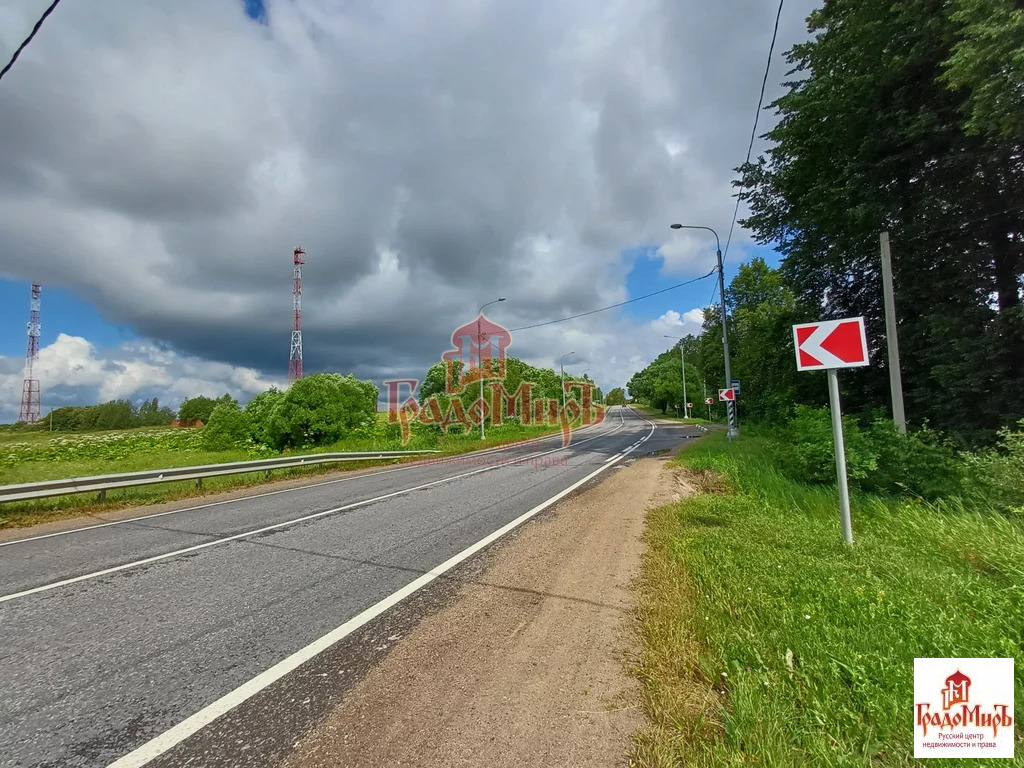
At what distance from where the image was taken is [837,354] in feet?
17.0

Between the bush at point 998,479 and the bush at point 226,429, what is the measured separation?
123 feet

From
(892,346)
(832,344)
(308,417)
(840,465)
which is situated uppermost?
(892,346)

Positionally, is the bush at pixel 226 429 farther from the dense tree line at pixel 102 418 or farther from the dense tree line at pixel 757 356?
the dense tree line at pixel 102 418

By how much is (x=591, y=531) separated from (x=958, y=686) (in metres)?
4.63

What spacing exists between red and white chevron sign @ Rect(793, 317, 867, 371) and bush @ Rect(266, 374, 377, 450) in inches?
1144

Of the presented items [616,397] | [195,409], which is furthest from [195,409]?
[616,397]

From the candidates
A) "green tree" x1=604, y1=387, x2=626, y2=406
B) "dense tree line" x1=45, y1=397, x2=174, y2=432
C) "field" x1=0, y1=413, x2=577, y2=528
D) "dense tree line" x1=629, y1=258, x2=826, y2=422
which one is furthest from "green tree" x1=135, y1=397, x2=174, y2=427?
"green tree" x1=604, y1=387, x2=626, y2=406

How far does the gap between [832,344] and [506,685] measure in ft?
16.4

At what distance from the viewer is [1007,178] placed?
9719 millimetres

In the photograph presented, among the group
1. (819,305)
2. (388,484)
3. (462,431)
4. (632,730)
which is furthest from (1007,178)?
(462,431)

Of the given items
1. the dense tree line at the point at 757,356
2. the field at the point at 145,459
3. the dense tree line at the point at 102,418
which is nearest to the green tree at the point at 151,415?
the dense tree line at the point at 102,418

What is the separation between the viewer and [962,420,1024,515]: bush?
6.23 metres

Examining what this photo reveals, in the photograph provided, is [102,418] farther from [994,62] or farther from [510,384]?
[994,62]

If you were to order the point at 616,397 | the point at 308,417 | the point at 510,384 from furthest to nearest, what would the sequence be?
the point at 616,397, the point at 510,384, the point at 308,417
